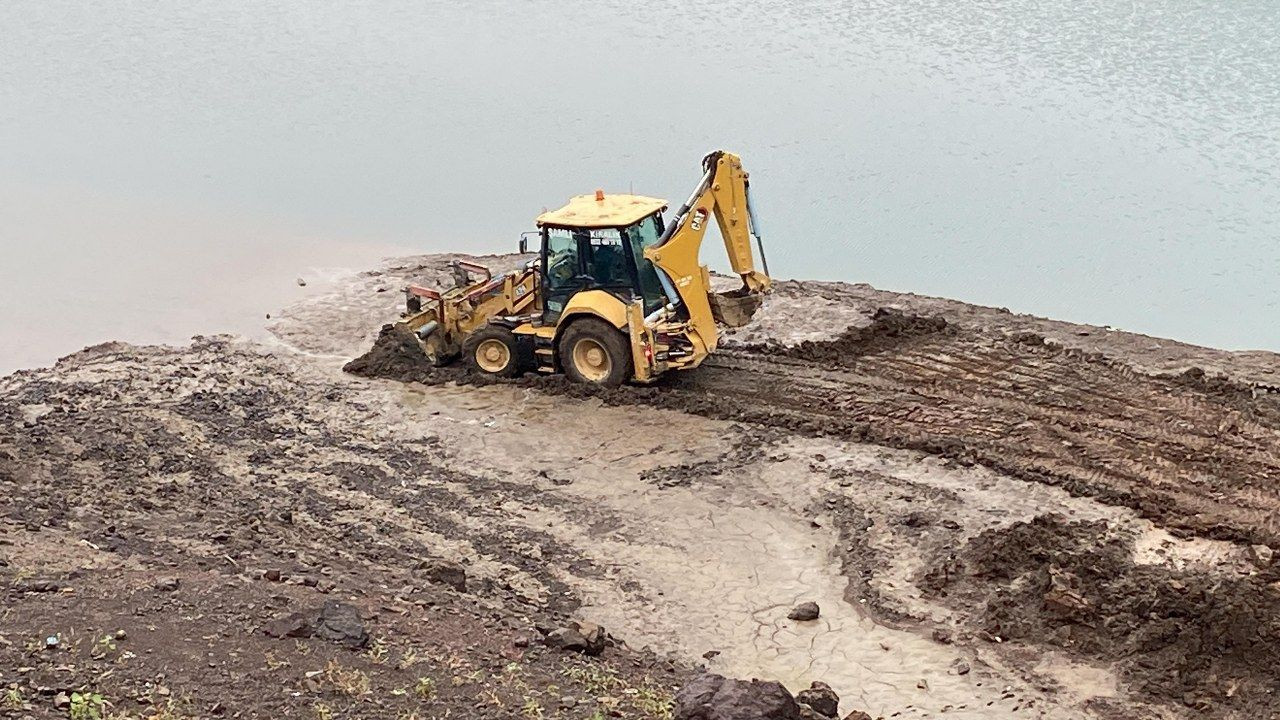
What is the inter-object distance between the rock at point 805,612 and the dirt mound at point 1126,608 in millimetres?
859

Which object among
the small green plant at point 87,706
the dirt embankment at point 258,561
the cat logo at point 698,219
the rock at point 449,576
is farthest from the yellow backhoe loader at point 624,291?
the small green plant at point 87,706

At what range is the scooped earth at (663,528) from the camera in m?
6.64

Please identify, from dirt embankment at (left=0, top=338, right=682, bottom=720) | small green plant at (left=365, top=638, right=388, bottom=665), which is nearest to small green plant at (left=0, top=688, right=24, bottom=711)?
dirt embankment at (left=0, top=338, right=682, bottom=720)

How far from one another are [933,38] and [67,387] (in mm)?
17630

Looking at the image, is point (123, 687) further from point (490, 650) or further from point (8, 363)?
point (8, 363)

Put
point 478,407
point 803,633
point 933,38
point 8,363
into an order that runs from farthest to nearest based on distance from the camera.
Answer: point 933,38 < point 8,363 < point 478,407 < point 803,633

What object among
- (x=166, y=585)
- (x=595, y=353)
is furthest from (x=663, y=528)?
(x=166, y=585)

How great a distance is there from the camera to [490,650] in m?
7.12

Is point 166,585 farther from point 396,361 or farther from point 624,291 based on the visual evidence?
point 396,361

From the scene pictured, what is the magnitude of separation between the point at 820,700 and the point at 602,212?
249 inches

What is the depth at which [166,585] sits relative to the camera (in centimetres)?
718

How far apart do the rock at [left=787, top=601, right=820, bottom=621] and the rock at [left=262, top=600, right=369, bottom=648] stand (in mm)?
2951

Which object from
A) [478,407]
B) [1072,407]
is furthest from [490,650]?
[1072,407]

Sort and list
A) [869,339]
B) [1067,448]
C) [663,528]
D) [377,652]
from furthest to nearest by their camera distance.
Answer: [869,339] < [1067,448] < [663,528] < [377,652]
